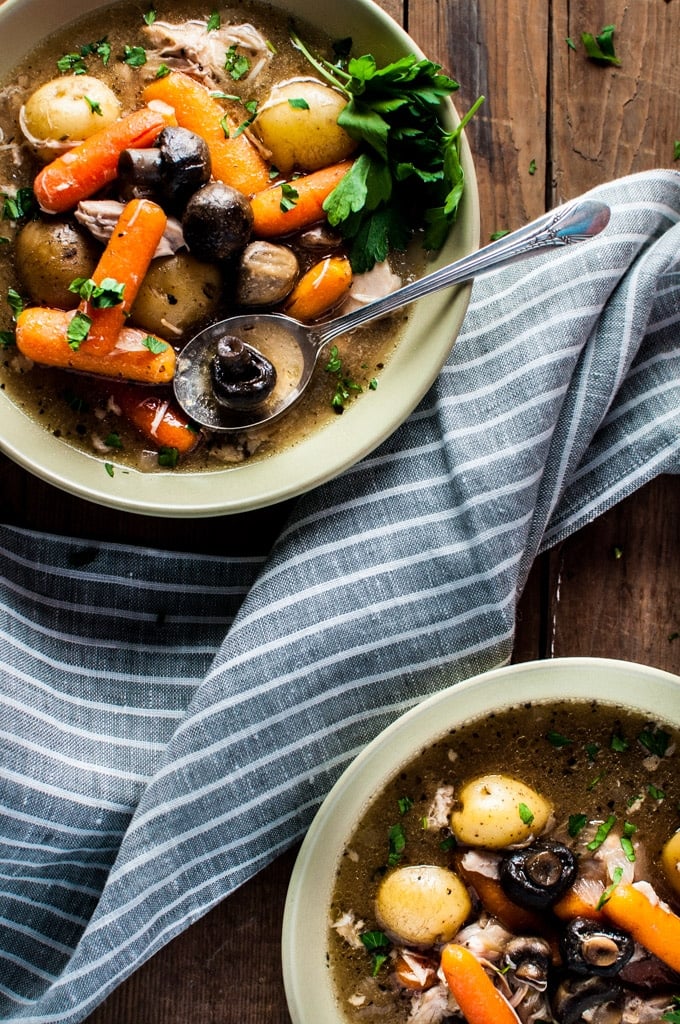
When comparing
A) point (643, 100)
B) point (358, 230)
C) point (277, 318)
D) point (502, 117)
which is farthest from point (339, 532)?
point (643, 100)

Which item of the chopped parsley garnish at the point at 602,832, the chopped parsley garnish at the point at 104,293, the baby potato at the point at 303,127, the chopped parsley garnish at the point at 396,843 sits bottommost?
the chopped parsley garnish at the point at 602,832

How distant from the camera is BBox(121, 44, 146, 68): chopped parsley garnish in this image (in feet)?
7.06

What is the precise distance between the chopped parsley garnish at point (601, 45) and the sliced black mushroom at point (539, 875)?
1.92 metres

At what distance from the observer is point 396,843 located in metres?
2.15

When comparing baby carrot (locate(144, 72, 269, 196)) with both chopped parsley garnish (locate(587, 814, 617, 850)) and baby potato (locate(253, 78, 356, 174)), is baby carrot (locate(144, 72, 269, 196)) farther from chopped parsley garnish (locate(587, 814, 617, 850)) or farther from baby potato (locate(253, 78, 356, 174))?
chopped parsley garnish (locate(587, 814, 617, 850))

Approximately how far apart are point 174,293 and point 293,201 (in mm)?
335

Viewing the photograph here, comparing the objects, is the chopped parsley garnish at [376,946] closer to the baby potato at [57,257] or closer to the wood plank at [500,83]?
the baby potato at [57,257]

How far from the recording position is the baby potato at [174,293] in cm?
210

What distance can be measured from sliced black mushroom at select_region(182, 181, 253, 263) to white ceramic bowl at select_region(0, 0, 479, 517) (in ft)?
1.49

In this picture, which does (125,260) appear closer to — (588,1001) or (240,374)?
(240,374)

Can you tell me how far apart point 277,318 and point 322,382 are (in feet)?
0.63

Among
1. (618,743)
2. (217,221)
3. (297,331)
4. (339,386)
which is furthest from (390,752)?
(217,221)

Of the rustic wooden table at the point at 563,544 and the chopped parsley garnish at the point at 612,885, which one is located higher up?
the rustic wooden table at the point at 563,544

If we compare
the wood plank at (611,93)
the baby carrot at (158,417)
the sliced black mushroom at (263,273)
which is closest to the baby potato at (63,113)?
the sliced black mushroom at (263,273)
